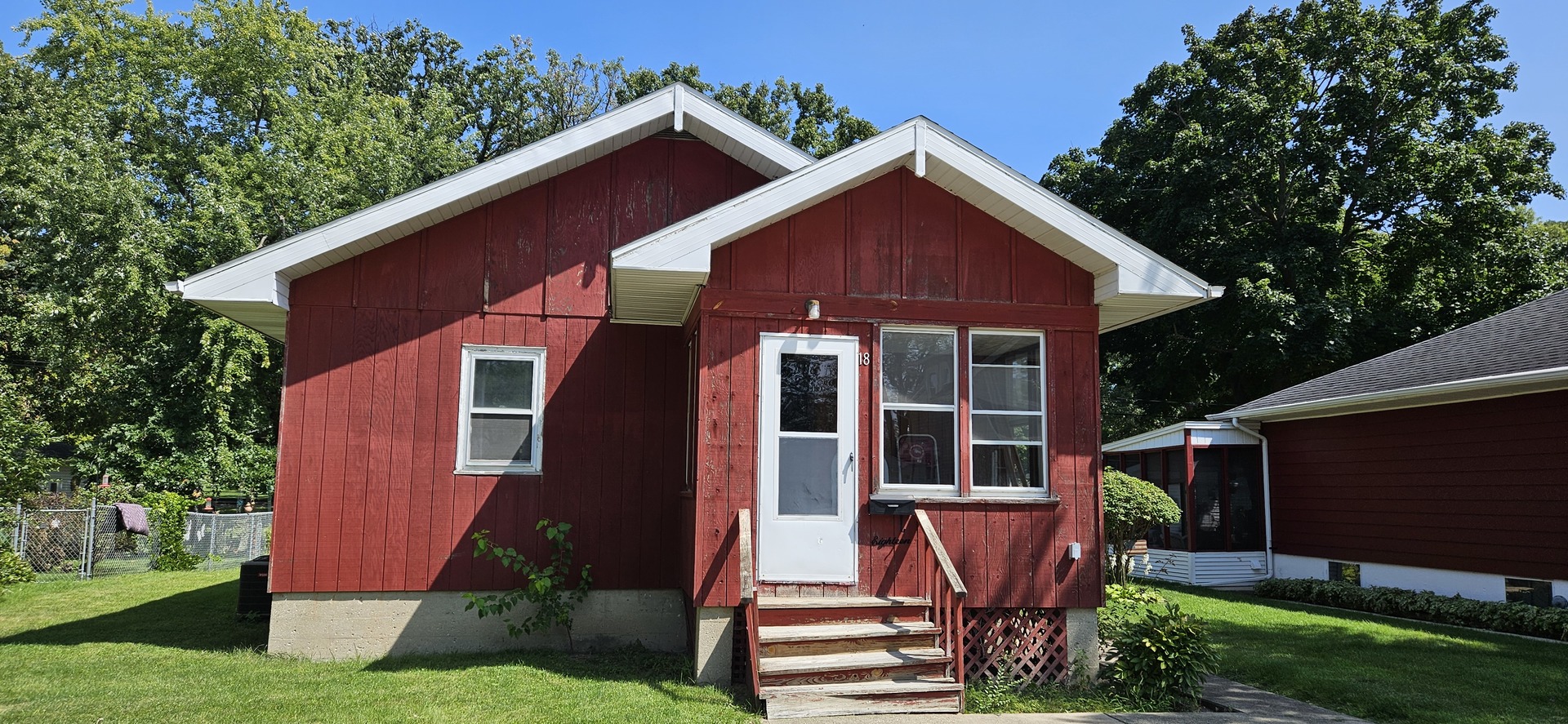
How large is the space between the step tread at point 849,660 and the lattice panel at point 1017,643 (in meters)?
0.74

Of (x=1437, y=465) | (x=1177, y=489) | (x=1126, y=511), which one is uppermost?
(x=1437, y=465)

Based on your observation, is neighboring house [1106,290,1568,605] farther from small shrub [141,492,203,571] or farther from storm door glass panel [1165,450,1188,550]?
small shrub [141,492,203,571]

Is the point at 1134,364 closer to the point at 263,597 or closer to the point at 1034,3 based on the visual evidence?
the point at 1034,3

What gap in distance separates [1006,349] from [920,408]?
0.90 m

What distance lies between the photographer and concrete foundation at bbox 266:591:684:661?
8.06m

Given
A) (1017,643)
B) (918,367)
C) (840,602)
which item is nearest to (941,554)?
(840,602)

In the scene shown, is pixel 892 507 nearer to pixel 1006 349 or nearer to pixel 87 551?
pixel 1006 349

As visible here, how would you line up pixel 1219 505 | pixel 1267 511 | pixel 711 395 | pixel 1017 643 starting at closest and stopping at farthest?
pixel 711 395 → pixel 1017 643 → pixel 1267 511 → pixel 1219 505

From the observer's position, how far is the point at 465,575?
8.32 meters

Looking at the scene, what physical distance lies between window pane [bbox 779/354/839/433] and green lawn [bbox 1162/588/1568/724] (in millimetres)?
4357

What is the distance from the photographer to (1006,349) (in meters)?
7.58

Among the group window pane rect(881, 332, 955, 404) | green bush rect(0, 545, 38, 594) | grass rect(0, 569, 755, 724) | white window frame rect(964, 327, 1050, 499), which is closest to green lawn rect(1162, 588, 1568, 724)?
white window frame rect(964, 327, 1050, 499)

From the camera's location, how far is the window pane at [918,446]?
732 centimetres

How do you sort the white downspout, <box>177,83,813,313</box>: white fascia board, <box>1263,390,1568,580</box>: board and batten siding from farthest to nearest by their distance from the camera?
1. the white downspout
2. <box>1263,390,1568,580</box>: board and batten siding
3. <box>177,83,813,313</box>: white fascia board
